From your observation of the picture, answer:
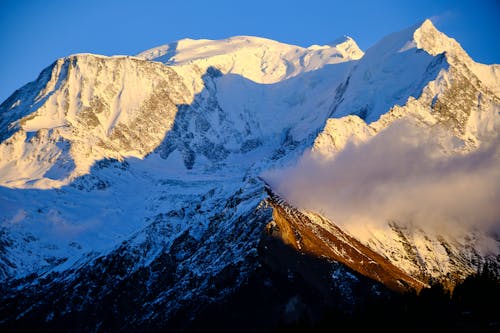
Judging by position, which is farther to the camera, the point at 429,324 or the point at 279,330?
the point at 279,330

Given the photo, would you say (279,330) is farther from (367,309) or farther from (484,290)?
(484,290)

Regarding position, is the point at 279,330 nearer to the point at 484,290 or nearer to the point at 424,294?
the point at 424,294

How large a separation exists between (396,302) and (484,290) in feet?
52.3

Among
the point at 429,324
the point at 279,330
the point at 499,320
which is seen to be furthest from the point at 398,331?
the point at 279,330

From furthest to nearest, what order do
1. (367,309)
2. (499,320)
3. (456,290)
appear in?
(456,290) < (367,309) < (499,320)

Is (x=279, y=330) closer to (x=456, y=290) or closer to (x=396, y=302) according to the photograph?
(x=396, y=302)

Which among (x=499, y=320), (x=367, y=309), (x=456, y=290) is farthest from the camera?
(x=456, y=290)

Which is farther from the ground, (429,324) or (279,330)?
(279,330)

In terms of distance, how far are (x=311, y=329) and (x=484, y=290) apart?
2967cm

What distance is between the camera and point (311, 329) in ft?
459

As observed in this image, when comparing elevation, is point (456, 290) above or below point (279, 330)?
below

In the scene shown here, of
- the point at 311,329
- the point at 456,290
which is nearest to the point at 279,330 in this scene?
the point at 311,329

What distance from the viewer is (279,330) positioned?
147 m

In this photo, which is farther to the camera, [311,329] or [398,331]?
[311,329]
